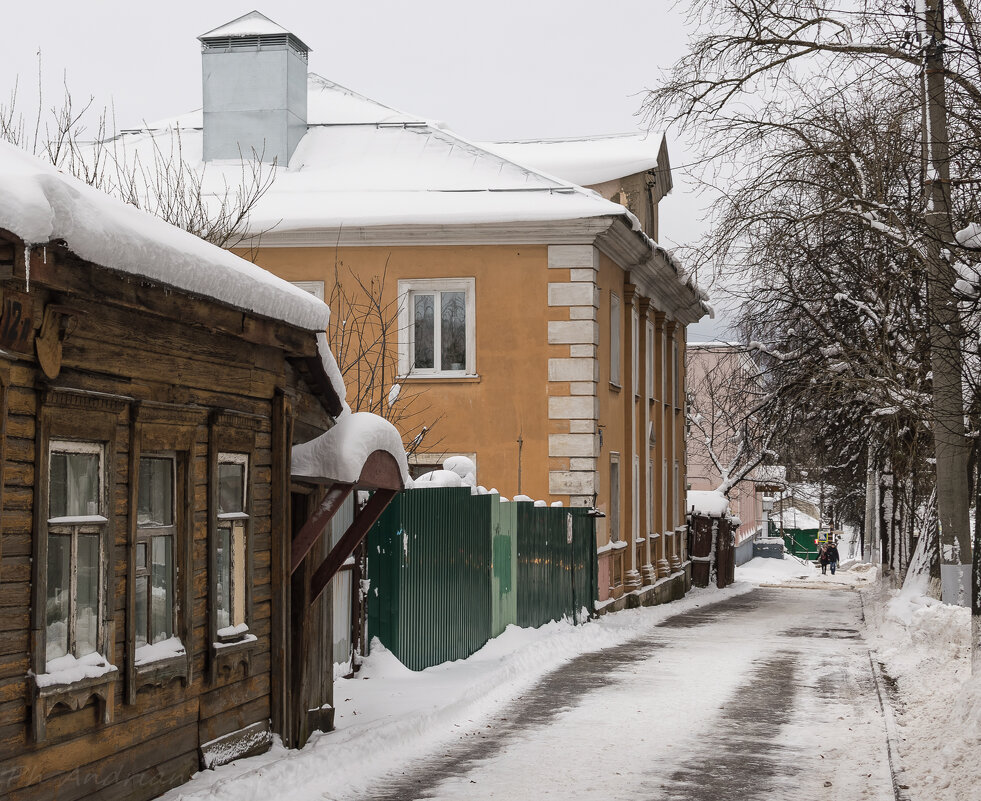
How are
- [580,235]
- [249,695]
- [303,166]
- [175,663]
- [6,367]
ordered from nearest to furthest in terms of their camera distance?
1. [6,367]
2. [175,663]
3. [249,695]
4. [580,235]
5. [303,166]

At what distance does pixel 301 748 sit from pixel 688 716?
12.2 feet

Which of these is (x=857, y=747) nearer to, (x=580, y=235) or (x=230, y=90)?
(x=580, y=235)

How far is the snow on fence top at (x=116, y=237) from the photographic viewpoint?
19.2 feet

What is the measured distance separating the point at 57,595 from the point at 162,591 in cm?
121

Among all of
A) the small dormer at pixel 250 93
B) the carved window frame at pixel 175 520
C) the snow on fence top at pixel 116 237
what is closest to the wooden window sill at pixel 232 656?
the carved window frame at pixel 175 520

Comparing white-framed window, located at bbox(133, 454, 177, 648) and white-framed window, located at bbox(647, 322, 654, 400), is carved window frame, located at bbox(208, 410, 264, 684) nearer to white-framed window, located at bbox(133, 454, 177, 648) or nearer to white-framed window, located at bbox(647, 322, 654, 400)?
white-framed window, located at bbox(133, 454, 177, 648)

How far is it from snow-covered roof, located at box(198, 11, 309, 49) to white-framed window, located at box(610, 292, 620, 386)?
744 centimetres

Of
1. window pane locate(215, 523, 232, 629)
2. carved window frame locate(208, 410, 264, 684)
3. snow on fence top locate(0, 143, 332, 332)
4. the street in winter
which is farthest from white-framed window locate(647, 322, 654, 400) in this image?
snow on fence top locate(0, 143, 332, 332)

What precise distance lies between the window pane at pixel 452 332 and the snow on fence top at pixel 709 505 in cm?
1620

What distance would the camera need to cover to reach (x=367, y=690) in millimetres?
12484

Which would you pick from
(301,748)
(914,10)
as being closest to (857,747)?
(301,748)

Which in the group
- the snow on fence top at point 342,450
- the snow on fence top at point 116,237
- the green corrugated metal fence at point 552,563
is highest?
the snow on fence top at point 116,237

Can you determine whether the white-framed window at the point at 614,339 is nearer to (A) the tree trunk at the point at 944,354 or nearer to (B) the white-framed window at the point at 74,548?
(A) the tree trunk at the point at 944,354

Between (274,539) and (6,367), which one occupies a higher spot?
(6,367)
